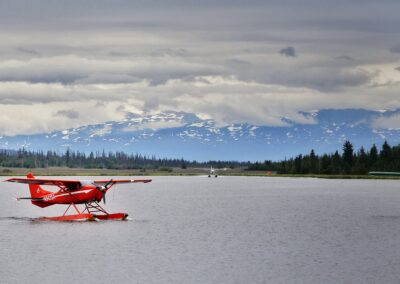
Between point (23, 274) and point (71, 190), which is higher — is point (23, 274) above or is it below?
below

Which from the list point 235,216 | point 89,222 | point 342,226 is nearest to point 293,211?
point 235,216

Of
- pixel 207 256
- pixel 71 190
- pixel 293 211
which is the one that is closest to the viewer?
pixel 207 256

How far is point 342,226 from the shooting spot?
81562 millimetres

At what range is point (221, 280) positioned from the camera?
47469mm

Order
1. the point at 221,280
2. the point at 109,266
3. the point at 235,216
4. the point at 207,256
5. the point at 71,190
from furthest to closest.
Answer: the point at 235,216
the point at 71,190
the point at 207,256
the point at 109,266
the point at 221,280

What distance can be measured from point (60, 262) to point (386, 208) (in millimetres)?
65931

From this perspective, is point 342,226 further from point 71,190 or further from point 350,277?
point 350,277

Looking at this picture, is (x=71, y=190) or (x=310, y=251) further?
(x=71, y=190)

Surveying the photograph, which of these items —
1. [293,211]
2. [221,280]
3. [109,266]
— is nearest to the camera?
[221,280]

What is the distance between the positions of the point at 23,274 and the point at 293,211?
60274mm

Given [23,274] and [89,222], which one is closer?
[23,274]

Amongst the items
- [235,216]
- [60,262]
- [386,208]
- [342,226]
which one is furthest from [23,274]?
[386,208]

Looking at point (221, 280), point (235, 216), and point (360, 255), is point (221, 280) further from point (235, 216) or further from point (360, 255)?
point (235, 216)

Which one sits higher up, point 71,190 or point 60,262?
point 71,190
